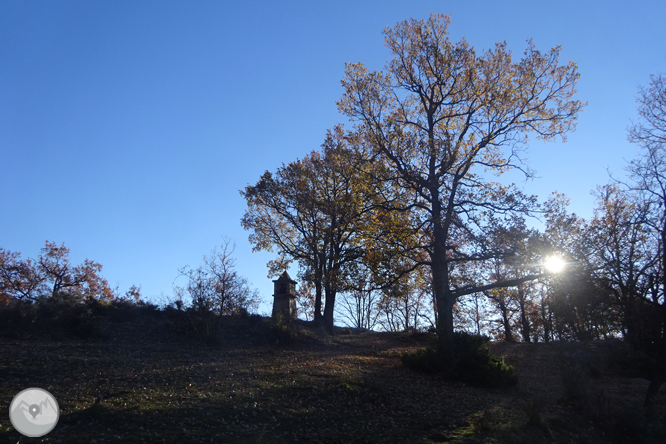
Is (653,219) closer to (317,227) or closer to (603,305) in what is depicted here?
(603,305)

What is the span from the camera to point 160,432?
23.2 ft

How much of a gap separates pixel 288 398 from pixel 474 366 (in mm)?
6987

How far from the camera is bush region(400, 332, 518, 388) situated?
44.0 ft

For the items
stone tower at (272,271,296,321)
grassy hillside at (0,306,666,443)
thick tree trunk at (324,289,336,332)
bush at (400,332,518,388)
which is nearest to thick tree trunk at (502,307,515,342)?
Answer: thick tree trunk at (324,289,336,332)

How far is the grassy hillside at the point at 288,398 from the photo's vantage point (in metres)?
7.59

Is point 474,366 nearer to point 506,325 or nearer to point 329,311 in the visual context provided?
point 329,311

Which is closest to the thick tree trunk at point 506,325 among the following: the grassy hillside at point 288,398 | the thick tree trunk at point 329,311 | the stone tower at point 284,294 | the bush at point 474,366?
the thick tree trunk at point 329,311

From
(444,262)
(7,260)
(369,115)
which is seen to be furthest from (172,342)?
(7,260)

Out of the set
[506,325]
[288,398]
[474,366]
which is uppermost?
[506,325]

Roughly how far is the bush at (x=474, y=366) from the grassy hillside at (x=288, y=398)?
1.35ft

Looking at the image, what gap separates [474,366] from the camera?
1356 cm

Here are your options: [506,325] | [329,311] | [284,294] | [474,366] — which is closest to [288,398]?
[474,366]

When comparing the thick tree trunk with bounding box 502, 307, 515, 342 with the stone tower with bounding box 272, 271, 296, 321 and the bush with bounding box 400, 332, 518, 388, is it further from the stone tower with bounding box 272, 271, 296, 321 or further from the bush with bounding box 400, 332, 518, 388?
the bush with bounding box 400, 332, 518, 388

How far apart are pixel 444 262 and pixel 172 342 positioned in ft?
36.6
